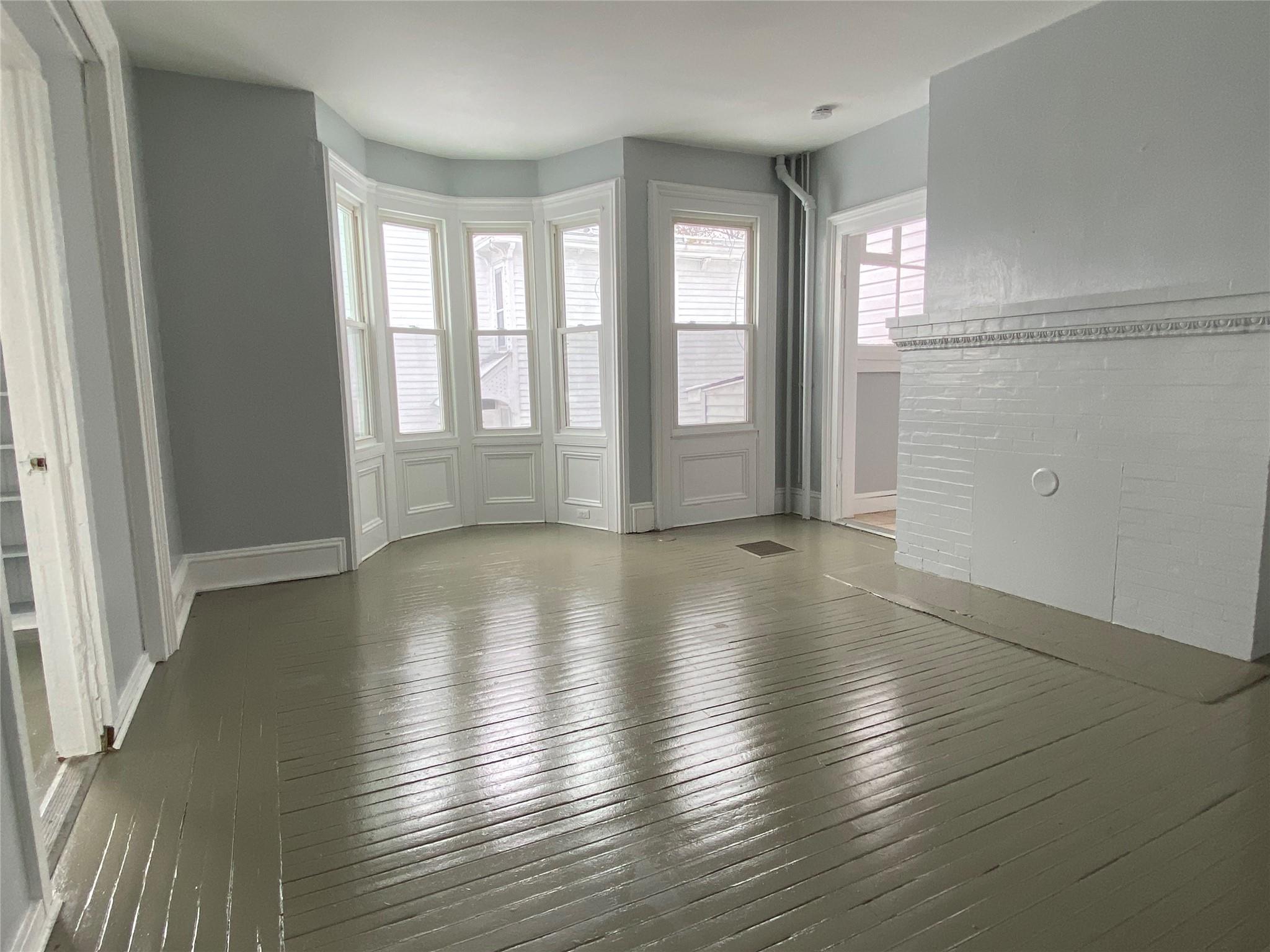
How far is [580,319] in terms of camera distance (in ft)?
19.6

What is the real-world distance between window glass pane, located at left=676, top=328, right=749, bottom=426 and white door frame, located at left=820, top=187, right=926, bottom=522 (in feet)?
2.29

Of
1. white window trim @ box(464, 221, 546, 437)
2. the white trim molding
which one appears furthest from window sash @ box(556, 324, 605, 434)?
the white trim molding

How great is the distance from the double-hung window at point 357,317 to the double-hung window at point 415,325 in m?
0.25

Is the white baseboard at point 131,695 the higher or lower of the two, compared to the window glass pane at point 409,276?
lower

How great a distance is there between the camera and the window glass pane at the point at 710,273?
589 cm

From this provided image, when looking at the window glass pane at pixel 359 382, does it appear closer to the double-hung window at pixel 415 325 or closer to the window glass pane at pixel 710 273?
the double-hung window at pixel 415 325

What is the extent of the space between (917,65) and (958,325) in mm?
1519

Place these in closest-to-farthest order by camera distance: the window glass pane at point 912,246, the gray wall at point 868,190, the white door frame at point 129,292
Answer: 1. the white door frame at point 129,292
2. the gray wall at point 868,190
3. the window glass pane at point 912,246

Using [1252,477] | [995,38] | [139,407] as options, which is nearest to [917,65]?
[995,38]

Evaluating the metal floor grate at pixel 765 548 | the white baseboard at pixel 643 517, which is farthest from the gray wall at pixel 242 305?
the metal floor grate at pixel 765 548

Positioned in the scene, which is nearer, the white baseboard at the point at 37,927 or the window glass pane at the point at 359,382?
the white baseboard at the point at 37,927

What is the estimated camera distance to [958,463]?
14.1 ft

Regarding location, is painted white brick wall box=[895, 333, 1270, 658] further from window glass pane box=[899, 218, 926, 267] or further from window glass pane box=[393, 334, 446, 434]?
window glass pane box=[393, 334, 446, 434]

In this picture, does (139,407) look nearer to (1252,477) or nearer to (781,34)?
(781,34)
